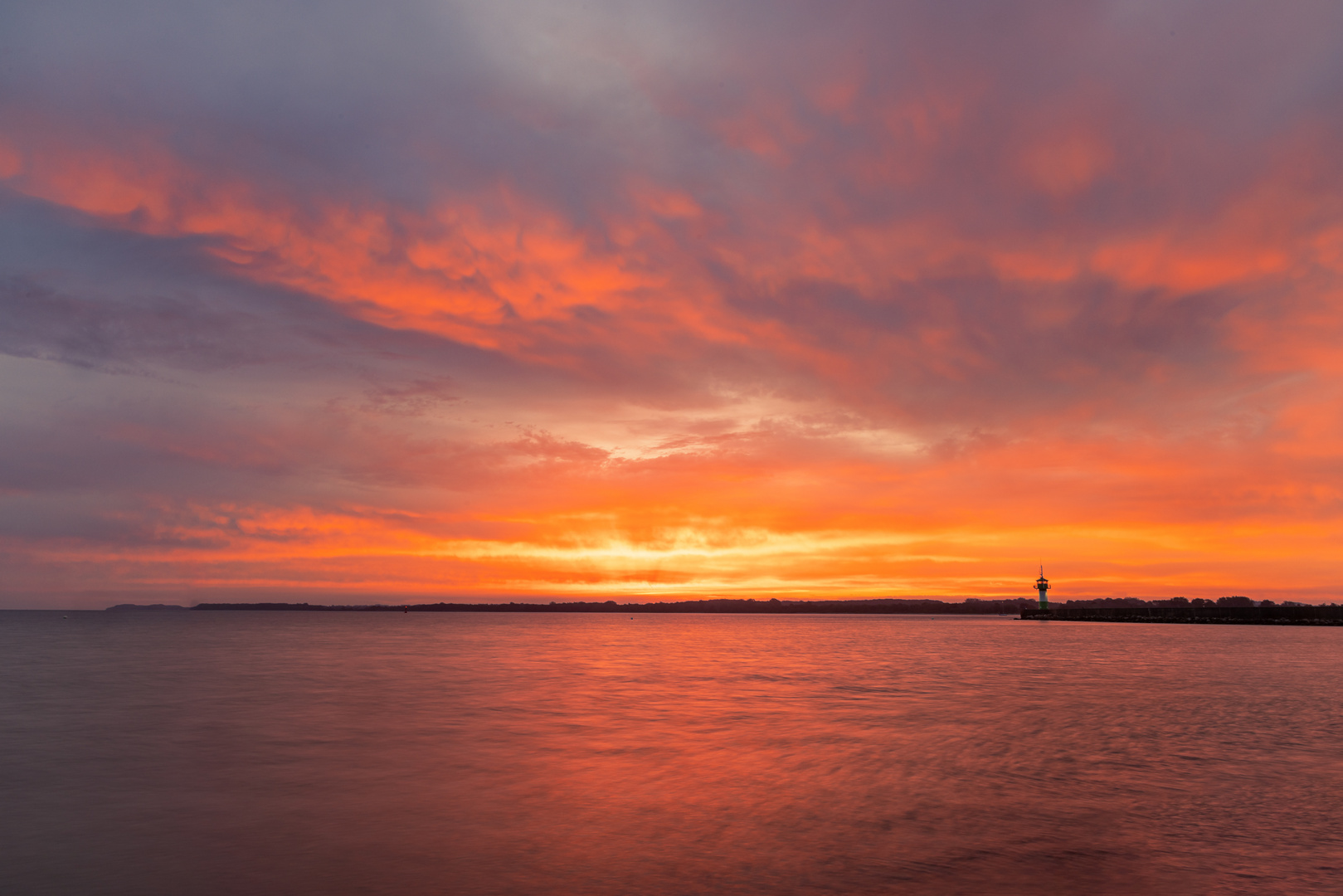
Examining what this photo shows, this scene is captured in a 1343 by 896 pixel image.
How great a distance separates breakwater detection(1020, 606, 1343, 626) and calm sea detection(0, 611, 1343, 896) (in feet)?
339

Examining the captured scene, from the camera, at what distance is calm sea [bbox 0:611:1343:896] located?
40.0ft

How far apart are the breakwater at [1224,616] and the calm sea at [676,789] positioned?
4072 inches

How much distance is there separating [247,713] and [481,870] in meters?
24.2

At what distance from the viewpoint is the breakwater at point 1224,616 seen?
397 feet

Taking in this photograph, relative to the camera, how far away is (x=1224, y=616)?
144m

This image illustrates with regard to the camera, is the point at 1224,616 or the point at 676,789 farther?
the point at 1224,616

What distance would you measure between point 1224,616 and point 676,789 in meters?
163

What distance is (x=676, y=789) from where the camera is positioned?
18.6 m

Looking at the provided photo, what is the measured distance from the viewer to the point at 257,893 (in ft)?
37.6

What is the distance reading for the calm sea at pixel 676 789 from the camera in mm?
12188

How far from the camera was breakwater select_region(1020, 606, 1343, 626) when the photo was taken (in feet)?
397

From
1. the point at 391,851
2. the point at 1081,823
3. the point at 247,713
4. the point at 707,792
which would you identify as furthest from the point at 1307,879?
the point at 247,713

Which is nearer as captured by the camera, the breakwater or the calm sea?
the calm sea

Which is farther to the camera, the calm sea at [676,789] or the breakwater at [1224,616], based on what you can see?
the breakwater at [1224,616]
